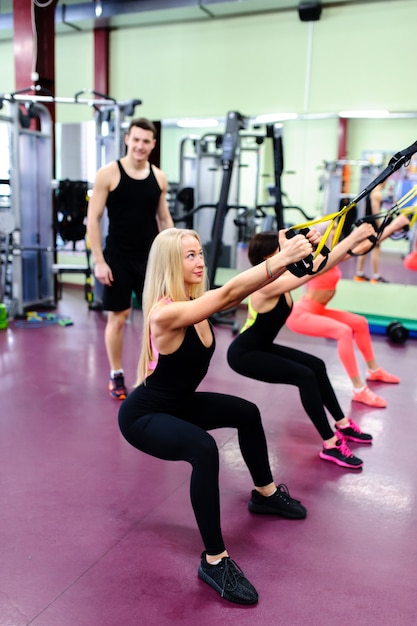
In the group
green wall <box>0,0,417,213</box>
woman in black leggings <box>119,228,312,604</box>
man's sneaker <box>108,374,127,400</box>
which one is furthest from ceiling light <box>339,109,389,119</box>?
woman in black leggings <box>119,228,312,604</box>

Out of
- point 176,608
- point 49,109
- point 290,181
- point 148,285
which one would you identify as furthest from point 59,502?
point 49,109

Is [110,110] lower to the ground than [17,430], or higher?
higher

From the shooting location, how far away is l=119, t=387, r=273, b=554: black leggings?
1734 mm

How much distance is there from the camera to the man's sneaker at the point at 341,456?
265 cm

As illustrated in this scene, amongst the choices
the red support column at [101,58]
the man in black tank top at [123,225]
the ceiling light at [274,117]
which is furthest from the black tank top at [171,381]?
the red support column at [101,58]

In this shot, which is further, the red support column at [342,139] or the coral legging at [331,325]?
the red support column at [342,139]

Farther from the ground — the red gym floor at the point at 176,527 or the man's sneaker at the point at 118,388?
the man's sneaker at the point at 118,388

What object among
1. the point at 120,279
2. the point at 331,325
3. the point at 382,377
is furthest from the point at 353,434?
the point at 120,279

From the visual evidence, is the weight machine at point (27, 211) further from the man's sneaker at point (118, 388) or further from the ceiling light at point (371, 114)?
the ceiling light at point (371, 114)

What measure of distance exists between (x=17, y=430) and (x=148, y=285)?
57.7 inches

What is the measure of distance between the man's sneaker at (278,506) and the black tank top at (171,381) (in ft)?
1.84

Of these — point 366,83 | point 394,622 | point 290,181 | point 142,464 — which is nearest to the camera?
point 394,622

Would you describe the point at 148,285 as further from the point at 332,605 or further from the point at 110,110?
the point at 110,110

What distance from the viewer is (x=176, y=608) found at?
5.46 feet
